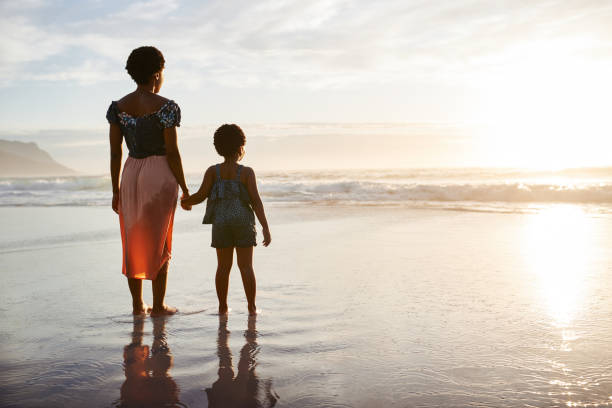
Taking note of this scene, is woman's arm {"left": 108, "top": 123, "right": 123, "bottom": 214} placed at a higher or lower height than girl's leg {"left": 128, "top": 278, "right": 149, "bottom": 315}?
higher

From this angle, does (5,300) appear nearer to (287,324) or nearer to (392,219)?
(287,324)

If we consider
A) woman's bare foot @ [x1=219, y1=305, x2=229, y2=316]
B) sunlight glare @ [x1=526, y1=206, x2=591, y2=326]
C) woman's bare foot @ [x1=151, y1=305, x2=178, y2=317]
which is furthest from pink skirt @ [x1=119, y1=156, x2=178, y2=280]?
sunlight glare @ [x1=526, y1=206, x2=591, y2=326]

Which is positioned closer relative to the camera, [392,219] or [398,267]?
[398,267]

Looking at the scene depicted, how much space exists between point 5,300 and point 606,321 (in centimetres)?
471

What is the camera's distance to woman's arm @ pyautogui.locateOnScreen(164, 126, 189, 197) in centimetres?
353

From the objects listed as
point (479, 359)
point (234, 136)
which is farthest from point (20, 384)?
point (479, 359)

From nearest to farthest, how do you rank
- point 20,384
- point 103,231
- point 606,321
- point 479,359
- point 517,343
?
1. point 20,384
2. point 479,359
3. point 517,343
4. point 606,321
5. point 103,231

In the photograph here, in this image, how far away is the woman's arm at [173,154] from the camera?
353 cm

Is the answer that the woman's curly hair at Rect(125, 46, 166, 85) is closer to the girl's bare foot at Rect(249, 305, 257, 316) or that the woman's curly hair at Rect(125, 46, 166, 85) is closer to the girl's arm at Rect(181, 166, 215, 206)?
the girl's arm at Rect(181, 166, 215, 206)

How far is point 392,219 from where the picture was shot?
33.0 ft

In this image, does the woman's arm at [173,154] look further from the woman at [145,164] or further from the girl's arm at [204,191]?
the girl's arm at [204,191]

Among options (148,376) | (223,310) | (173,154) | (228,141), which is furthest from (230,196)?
(148,376)

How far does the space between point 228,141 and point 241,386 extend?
1.89 metres

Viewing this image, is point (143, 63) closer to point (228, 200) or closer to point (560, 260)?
point (228, 200)
